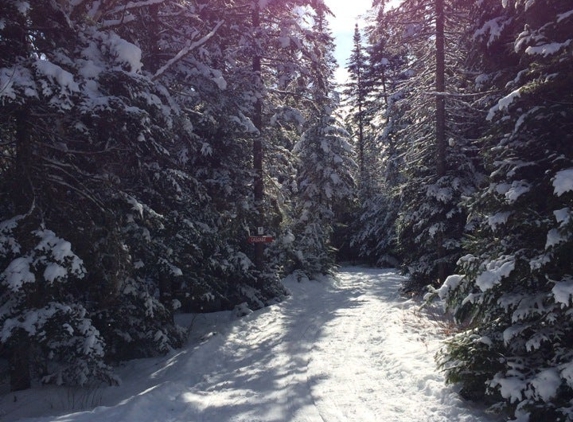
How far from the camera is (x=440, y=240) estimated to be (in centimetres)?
1318

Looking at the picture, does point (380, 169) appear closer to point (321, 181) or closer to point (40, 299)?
point (321, 181)

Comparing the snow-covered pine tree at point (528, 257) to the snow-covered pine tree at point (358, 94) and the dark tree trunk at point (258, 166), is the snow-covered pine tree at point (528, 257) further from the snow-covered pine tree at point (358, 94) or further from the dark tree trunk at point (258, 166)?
the snow-covered pine tree at point (358, 94)

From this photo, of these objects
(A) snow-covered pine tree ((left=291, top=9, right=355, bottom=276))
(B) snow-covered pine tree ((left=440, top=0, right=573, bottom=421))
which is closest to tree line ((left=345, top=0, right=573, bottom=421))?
A: (B) snow-covered pine tree ((left=440, top=0, right=573, bottom=421))

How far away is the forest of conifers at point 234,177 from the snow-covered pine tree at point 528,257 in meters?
0.02

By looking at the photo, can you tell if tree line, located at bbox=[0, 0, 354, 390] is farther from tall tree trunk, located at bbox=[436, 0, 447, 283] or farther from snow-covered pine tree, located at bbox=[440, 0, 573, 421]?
snow-covered pine tree, located at bbox=[440, 0, 573, 421]

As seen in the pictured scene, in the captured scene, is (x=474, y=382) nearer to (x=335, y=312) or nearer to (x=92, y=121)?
(x=92, y=121)

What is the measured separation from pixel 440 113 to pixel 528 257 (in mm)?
8866

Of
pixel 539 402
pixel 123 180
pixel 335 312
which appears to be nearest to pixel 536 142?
pixel 539 402

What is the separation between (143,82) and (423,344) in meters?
6.79

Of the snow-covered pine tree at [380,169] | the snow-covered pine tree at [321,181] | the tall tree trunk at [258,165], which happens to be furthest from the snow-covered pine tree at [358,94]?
the tall tree trunk at [258,165]

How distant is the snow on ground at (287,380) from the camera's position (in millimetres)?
5852

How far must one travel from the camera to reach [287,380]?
7.48 m

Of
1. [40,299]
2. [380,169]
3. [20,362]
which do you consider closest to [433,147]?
[40,299]

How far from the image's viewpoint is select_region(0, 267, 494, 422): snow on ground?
19.2 ft
